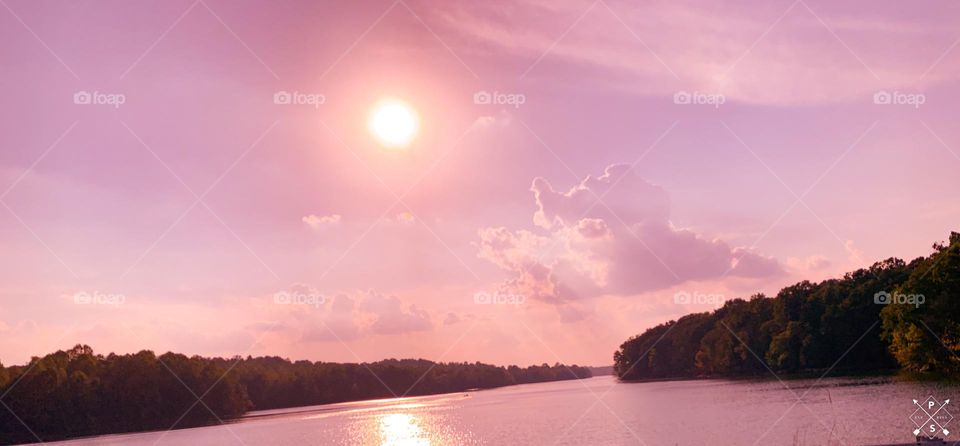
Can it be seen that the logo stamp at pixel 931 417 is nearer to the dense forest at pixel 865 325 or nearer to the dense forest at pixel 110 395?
the dense forest at pixel 865 325

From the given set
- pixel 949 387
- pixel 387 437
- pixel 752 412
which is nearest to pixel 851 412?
pixel 752 412

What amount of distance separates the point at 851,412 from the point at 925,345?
52.7m

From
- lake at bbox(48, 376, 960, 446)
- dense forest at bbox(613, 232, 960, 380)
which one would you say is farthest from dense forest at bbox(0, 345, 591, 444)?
dense forest at bbox(613, 232, 960, 380)

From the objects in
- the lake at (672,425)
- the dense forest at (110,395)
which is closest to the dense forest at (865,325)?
the lake at (672,425)

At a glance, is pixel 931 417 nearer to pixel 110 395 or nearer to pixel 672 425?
pixel 672 425

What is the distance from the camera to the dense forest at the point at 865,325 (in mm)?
100312

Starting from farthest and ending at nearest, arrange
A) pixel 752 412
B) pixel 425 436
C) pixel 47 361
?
pixel 47 361
pixel 425 436
pixel 752 412

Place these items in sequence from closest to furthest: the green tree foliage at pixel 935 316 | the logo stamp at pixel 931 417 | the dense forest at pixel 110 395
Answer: the logo stamp at pixel 931 417
the green tree foliage at pixel 935 316
the dense forest at pixel 110 395

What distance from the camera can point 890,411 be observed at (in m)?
57.6

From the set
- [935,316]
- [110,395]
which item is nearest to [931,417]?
[935,316]

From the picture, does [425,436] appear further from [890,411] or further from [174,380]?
[174,380]

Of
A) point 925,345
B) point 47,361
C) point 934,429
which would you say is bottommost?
point 934,429

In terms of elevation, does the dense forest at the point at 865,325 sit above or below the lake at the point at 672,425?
above

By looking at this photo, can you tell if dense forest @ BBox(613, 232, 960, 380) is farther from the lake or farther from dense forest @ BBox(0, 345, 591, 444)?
dense forest @ BBox(0, 345, 591, 444)
